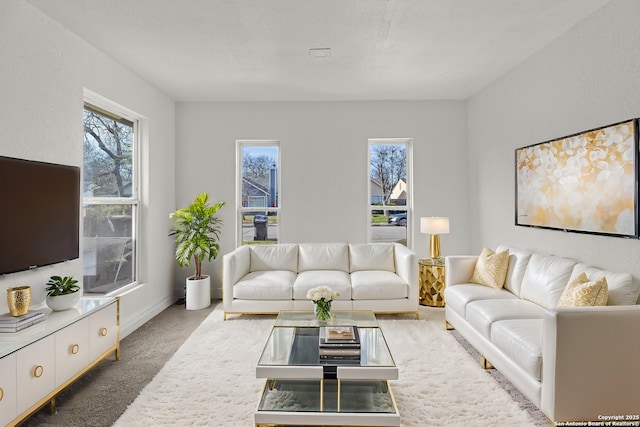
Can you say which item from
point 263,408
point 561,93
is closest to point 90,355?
point 263,408

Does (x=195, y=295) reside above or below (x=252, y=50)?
below

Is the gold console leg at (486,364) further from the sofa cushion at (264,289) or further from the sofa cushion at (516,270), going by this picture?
the sofa cushion at (264,289)

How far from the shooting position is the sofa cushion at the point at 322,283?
3973mm

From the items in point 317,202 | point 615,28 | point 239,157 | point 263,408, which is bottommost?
point 263,408

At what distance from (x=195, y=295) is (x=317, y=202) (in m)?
2.09

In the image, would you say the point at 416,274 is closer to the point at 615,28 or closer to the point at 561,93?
the point at 561,93

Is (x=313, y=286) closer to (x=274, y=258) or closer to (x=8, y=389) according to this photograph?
(x=274, y=258)

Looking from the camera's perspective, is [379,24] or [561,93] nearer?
[379,24]

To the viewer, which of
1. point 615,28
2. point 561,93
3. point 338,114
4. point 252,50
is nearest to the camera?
point 615,28

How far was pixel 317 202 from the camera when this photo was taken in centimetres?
527

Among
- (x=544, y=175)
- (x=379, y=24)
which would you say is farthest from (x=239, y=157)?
(x=544, y=175)

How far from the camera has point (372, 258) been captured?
4.66m

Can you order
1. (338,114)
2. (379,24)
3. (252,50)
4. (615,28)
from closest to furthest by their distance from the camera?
(615,28) → (379,24) → (252,50) → (338,114)

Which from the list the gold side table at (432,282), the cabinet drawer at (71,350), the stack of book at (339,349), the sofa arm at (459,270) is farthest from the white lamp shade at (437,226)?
the cabinet drawer at (71,350)
